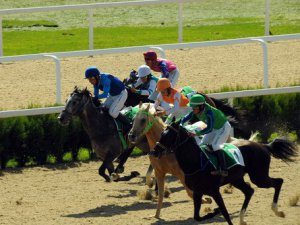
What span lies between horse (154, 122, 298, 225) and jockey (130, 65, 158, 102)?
2276 mm

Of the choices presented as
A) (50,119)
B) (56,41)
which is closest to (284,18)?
(56,41)

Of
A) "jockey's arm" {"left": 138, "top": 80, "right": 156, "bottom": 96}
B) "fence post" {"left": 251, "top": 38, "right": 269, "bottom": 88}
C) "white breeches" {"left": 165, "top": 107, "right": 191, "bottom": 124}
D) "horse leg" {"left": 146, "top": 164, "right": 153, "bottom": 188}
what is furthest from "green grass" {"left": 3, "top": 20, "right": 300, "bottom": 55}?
"white breeches" {"left": 165, "top": 107, "right": 191, "bottom": 124}

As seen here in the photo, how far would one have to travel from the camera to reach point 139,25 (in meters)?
23.8

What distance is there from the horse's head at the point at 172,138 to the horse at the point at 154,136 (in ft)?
1.87

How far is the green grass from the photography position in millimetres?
21781

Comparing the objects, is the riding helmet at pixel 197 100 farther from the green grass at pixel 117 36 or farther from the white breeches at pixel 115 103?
the green grass at pixel 117 36

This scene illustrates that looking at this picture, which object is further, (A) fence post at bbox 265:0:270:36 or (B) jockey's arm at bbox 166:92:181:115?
(A) fence post at bbox 265:0:270:36

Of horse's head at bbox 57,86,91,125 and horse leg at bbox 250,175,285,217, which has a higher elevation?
horse's head at bbox 57,86,91,125

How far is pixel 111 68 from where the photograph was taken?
66.9ft

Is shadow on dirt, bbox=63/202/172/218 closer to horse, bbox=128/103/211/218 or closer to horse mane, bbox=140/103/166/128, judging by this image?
horse, bbox=128/103/211/218

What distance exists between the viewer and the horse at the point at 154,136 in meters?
14.1

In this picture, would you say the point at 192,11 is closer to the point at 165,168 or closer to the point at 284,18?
the point at 284,18

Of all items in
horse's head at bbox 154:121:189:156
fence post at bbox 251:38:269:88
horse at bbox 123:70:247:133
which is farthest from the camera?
fence post at bbox 251:38:269:88

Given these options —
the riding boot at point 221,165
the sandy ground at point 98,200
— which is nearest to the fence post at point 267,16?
the sandy ground at point 98,200
